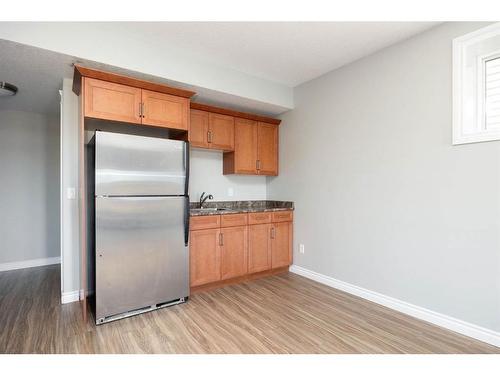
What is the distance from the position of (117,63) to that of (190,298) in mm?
2419

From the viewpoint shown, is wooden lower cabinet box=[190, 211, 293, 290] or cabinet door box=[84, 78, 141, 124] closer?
cabinet door box=[84, 78, 141, 124]

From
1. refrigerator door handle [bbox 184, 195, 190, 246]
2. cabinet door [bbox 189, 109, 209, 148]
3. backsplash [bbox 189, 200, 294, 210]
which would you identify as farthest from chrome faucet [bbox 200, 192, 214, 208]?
refrigerator door handle [bbox 184, 195, 190, 246]

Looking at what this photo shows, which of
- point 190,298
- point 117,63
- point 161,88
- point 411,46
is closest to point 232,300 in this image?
point 190,298

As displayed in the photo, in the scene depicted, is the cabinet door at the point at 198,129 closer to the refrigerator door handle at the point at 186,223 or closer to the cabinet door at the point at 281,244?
the refrigerator door handle at the point at 186,223

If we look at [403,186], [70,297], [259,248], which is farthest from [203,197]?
[403,186]

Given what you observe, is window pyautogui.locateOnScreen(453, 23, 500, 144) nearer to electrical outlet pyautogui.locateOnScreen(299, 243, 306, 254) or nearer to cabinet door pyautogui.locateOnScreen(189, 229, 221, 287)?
electrical outlet pyautogui.locateOnScreen(299, 243, 306, 254)

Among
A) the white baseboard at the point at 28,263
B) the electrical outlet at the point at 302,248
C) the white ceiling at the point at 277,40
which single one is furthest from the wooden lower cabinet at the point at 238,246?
the white baseboard at the point at 28,263

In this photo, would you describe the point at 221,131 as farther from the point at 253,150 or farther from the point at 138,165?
the point at 138,165

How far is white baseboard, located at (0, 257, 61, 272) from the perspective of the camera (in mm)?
3783

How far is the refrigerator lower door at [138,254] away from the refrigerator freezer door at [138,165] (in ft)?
0.31

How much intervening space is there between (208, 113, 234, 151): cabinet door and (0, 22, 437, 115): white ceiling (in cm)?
29

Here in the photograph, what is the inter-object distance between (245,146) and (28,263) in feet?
12.0

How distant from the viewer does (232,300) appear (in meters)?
2.78
